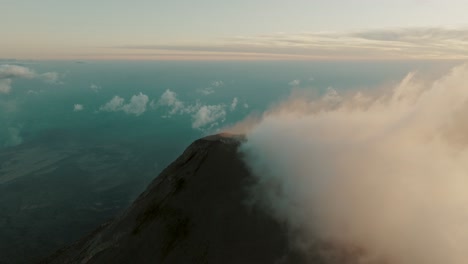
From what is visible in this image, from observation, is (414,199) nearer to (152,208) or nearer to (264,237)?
(264,237)

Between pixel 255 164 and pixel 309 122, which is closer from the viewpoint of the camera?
pixel 255 164

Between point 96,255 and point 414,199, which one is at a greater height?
point 414,199

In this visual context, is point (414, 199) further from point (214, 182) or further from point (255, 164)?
point (214, 182)

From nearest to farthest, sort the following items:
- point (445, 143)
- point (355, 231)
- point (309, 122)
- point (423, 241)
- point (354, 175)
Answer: point (423, 241) → point (355, 231) → point (354, 175) → point (445, 143) → point (309, 122)

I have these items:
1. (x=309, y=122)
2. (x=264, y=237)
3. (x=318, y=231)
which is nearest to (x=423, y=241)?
(x=318, y=231)

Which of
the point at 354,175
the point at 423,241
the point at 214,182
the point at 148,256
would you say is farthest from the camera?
the point at 214,182

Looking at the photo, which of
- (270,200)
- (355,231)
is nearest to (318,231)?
(355,231)

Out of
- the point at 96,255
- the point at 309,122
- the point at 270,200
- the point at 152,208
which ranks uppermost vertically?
the point at 309,122
